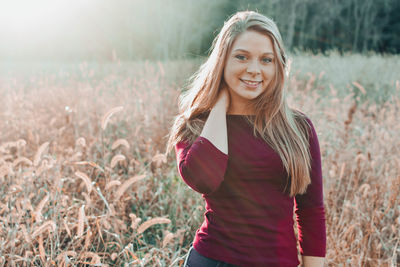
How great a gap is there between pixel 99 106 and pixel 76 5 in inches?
1100

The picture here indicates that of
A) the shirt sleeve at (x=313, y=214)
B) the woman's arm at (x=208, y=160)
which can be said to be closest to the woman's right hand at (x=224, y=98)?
the woman's arm at (x=208, y=160)

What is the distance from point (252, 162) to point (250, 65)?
1.32 feet

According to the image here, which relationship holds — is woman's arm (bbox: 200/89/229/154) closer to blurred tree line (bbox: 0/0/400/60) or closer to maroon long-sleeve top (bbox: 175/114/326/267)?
maroon long-sleeve top (bbox: 175/114/326/267)

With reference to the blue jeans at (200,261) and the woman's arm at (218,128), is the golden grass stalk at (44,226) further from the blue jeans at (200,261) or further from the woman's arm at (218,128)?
the woman's arm at (218,128)

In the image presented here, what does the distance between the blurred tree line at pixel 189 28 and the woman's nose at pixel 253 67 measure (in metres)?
21.8

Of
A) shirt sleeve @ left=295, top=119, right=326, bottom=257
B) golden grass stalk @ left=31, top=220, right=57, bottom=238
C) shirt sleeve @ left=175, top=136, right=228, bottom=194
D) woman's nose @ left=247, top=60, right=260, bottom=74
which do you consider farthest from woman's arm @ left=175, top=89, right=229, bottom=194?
golden grass stalk @ left=31, top=220, right=57, bottom=238

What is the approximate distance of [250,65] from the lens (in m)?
1.38

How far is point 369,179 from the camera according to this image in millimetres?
3055

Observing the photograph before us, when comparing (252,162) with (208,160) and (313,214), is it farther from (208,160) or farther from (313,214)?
(313,214)

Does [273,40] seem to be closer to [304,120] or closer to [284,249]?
[304,120]

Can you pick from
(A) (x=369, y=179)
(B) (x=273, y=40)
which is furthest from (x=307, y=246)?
(A) (x=369, y=179)

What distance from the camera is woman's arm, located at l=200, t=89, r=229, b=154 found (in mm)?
1343

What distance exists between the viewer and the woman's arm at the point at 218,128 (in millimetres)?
1343

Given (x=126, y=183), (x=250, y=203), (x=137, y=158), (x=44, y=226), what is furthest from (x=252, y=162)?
(x=137, y=158)
